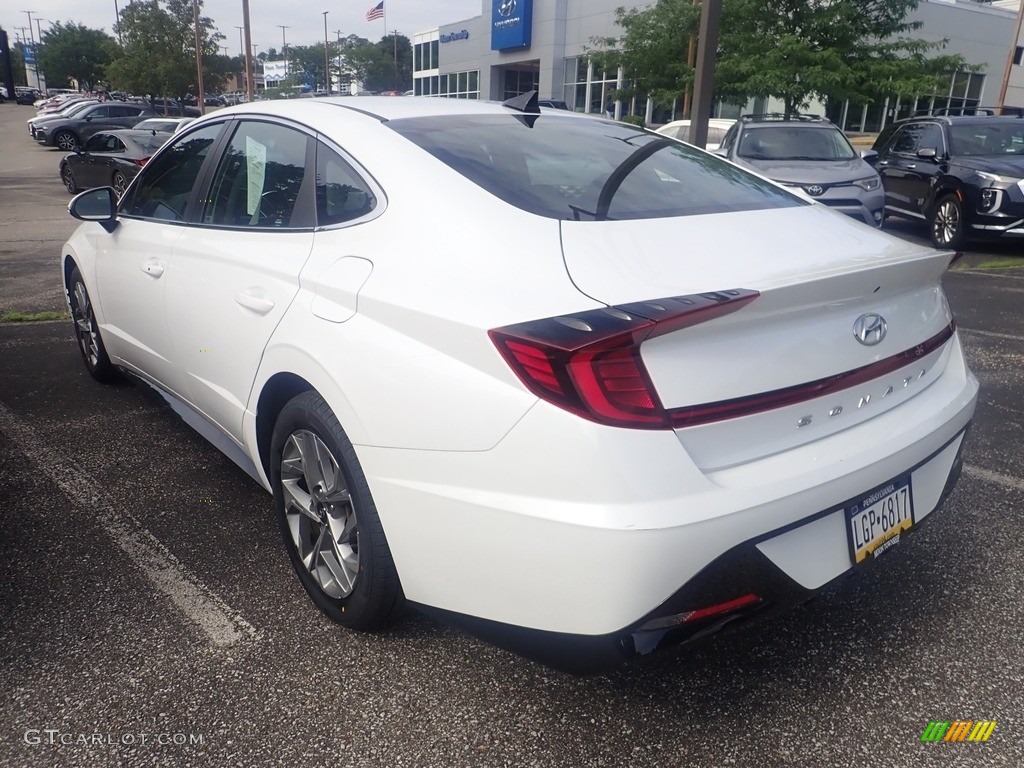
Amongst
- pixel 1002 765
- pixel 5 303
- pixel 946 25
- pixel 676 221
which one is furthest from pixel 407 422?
pixel 946 25

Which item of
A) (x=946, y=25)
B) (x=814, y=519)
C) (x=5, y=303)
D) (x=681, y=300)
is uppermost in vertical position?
(x=946, y=25)

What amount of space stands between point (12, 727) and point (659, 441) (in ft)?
5.87

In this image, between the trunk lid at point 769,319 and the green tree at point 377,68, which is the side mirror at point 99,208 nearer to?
the trunk lid at point 769,319

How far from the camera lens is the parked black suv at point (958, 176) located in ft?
32.9

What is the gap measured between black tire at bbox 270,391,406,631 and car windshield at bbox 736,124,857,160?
29.8 feet

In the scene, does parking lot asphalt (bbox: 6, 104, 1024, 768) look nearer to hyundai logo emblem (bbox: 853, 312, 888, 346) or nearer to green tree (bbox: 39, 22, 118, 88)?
hyundai logo emblem (bbox: 853, 312, 888, 346)

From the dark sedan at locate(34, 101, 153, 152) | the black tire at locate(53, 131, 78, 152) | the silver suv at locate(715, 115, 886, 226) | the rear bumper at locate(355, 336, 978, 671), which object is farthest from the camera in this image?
the black tire at locate(53, 131, 78, 152)

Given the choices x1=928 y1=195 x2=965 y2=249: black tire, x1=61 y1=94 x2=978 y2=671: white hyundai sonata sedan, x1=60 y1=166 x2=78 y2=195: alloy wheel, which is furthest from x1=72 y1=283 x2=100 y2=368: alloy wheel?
x1=60 y1=166 x2=78 y2=195: alloy wheel

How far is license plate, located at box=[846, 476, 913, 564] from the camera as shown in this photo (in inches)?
83.0

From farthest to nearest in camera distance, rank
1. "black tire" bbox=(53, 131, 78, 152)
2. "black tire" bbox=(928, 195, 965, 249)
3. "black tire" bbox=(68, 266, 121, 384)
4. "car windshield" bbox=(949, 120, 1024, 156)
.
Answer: "black tire" bbox=(53, 131, 78, 152), "car windshield" bbox=(949, 120, 1024, 156), "black tire" bbox=(928, 195, 965, 249), "black tire" bbox=(68, 266, 121, 384)

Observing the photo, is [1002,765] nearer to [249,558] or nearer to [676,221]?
[676,221]

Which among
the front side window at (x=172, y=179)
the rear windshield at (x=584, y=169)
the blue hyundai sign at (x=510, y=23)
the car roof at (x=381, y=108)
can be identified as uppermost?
the blue hyundai sign at (x=510, y=23)

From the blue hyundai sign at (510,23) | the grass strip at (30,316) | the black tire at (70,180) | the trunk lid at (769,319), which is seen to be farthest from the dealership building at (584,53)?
the trunk lid at (769,319)

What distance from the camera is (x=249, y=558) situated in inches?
118
